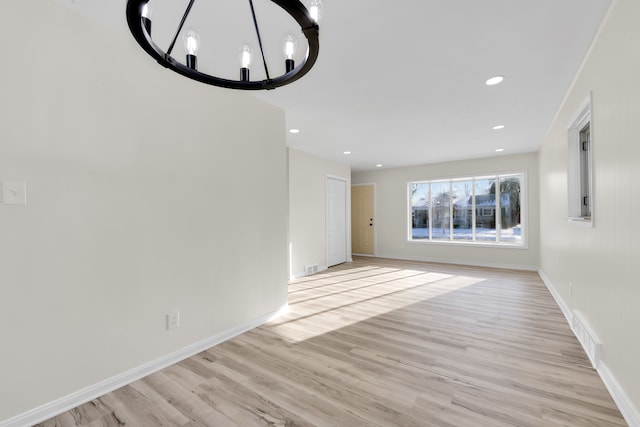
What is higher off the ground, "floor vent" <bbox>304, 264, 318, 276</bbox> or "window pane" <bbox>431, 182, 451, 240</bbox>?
"window pane" <bbox>431, 182, 451, 240</bbox>

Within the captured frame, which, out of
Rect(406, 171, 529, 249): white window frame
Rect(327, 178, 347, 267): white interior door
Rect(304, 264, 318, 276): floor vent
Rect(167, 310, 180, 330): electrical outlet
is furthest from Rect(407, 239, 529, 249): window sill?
Rect(167, 310, 180, 330): electrical outlet

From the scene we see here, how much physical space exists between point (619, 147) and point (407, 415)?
2026 mm

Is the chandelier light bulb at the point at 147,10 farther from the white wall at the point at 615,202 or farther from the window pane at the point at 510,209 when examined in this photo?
the window pane at the point at 510,209

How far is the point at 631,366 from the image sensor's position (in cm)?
157

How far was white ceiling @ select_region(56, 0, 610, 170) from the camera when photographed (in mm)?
1791

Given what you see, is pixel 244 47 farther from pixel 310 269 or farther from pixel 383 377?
pixel 310 269

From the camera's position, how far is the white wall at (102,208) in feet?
5.26

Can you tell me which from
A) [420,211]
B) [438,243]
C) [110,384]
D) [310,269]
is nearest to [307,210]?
[310,269]

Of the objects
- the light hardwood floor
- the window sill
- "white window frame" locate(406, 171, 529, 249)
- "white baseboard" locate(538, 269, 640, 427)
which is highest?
"white window frame" locate(406, 171, 529, 249)

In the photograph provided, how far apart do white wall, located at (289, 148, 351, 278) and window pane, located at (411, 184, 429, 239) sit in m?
2.42

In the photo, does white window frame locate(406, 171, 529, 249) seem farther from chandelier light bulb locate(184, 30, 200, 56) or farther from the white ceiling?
chandelier light bulb locate(184, 30, 200, 56)

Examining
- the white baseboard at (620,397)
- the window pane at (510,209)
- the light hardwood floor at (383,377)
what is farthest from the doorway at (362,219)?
the white baseboard at (620,397)

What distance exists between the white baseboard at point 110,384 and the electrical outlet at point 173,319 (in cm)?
21

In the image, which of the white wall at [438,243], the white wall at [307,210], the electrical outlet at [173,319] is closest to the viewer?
the electrical outlet at [173,319]
